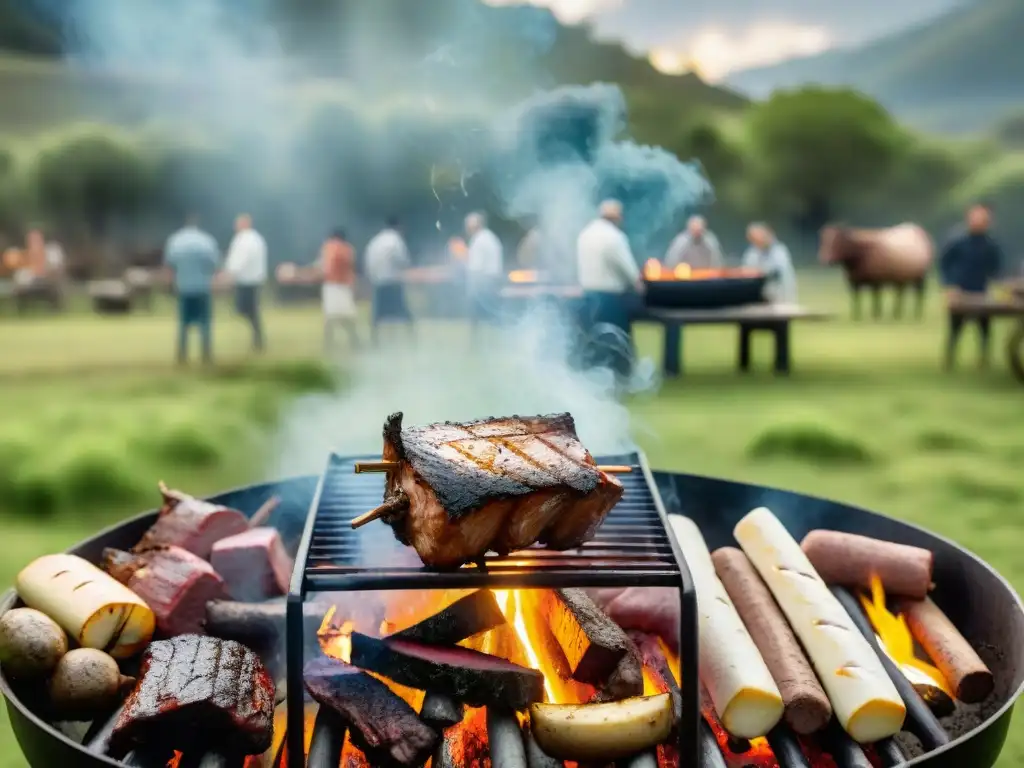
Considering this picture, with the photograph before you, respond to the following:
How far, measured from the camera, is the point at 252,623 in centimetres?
332

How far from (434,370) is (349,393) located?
247cm

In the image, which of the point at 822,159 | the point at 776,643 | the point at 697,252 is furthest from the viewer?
the point at 822,159

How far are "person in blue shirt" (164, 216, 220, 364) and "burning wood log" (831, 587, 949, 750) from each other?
11.4m

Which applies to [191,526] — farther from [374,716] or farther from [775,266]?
[775,266]

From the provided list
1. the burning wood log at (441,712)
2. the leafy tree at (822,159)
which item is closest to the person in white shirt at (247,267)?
the burning wood log at (441,712)

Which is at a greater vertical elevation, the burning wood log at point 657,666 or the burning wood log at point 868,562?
the burning wood log at point 868,562

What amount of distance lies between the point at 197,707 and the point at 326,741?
15.5 inches

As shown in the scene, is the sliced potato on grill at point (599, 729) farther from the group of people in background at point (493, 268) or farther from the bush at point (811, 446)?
the group of people in background at point (493, 268)

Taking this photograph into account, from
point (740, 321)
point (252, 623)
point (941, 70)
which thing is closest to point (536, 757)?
point (252, 623)

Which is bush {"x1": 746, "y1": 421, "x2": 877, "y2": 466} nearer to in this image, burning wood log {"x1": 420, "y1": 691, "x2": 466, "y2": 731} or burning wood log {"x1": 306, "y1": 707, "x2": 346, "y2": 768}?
burning wood log {"x1": 420, "y1": 691, "x2": 466, "y2": 731}

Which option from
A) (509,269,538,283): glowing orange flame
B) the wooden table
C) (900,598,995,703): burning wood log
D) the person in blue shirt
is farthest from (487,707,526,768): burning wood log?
the person in blue shirt

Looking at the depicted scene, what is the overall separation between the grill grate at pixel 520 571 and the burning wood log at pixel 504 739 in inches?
18.6

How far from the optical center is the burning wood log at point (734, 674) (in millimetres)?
2822

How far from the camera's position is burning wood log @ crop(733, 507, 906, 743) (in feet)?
9.26
